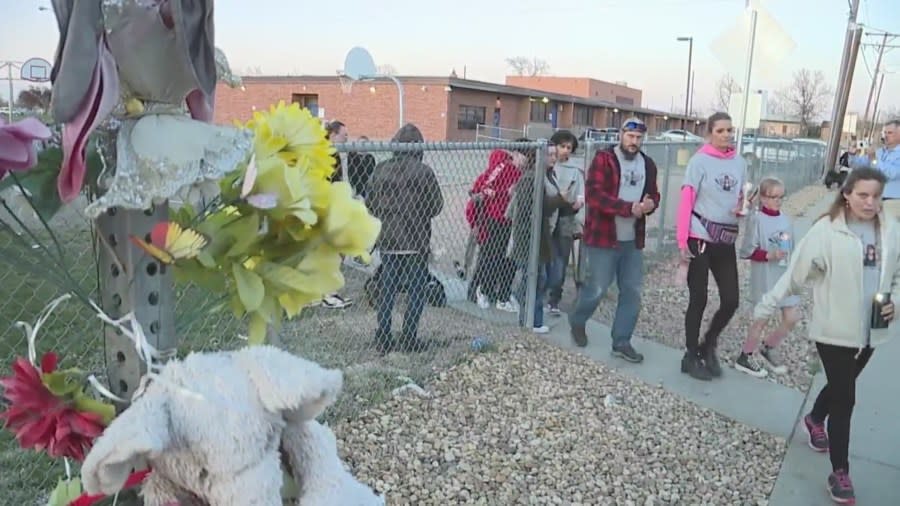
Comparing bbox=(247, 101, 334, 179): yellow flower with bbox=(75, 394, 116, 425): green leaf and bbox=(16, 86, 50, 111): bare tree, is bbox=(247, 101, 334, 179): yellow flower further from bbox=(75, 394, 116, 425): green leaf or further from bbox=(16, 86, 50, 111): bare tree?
bbox=(75, 394, 116, 425): green leaf

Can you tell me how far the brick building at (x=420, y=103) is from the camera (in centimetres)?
3919

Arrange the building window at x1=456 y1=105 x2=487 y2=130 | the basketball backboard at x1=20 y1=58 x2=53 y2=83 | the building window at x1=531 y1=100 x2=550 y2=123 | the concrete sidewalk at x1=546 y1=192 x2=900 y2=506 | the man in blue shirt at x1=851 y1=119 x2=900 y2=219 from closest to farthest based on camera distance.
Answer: the basketball backboard at x1=20 y1=58 x2=53 y2=83
the concrete sidewalk at x1=546 y1=192 x2=900 y2=506
the man in blue shirt at x1=851 y1=119 x2=900 y2=219
the building window at x1=456 y1=105 x2=487 y2=130
the building window at x1=531 y1=100 x2=550 y2=123

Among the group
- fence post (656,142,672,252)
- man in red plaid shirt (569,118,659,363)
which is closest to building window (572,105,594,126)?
fence post (656,142,672,252)

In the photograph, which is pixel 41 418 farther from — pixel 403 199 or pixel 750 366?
pixel 750 366

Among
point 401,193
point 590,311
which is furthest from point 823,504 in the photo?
point 401,193

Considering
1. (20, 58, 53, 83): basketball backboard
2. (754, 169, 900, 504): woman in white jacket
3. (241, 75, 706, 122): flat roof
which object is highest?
(241, 75, 706, 122): flat roof

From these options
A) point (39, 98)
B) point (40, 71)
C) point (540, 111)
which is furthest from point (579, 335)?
point (540, 111)

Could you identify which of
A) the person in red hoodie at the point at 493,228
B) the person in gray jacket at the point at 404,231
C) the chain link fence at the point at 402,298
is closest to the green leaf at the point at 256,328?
the chain link fence at the point at 402,298

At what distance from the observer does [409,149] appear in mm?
4473

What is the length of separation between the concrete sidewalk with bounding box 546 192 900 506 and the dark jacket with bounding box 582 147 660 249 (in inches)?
38.3

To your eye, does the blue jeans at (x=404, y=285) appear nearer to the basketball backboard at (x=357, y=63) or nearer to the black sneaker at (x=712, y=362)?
the black sneaker at (x=712, y=362)

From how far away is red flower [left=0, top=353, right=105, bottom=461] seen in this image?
1001 millimetres

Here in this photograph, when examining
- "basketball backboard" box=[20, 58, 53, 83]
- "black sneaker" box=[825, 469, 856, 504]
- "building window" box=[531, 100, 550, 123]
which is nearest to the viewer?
"basketball backboard" box=[20, 58, 53, 83]

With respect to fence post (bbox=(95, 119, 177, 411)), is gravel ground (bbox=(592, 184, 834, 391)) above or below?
below
